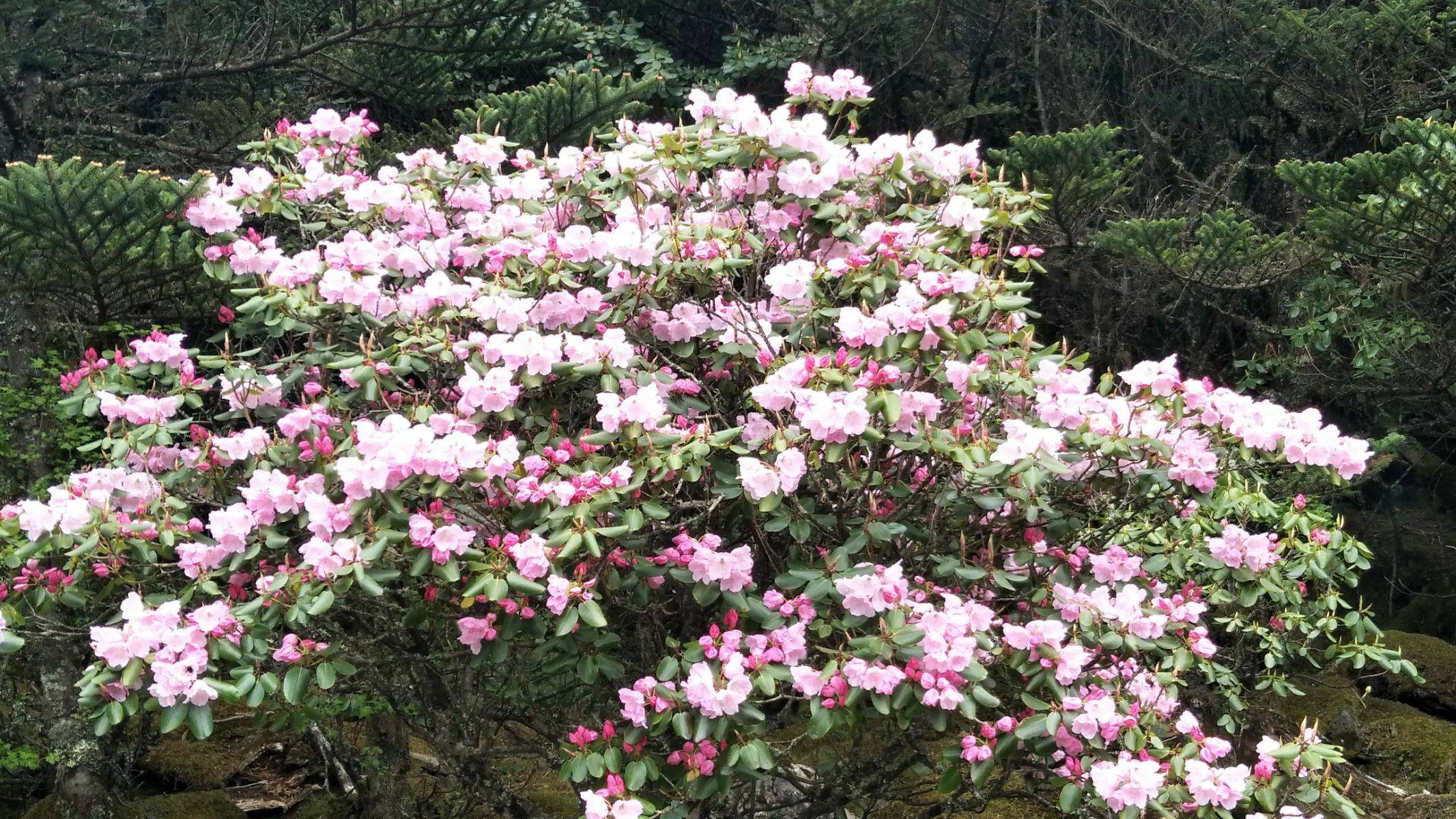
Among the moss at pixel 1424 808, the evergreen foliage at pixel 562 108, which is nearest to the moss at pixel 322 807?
the evergreen foliage at pixel 562 108

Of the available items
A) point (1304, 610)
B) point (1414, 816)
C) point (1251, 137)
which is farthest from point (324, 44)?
point (1251, 137)

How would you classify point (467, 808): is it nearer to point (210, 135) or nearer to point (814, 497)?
point (814, 497)

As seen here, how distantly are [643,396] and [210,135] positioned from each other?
4.12 m

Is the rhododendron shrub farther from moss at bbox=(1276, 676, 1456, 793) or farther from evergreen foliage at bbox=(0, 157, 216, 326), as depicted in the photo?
moss at bbox=(1276, 676, 1456, 793)

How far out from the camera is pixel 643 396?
7.25 feet

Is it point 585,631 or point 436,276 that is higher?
point 436,276

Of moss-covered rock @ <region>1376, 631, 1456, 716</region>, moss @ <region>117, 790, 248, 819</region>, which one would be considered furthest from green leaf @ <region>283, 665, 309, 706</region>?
moss-covered rock @ <region>1376, 631, 1456, 716</region>

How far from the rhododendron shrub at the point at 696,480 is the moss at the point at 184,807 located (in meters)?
1.78

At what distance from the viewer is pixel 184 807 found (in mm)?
4266

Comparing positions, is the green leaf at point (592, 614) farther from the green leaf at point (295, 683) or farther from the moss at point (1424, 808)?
the moss at point (1424, 808)

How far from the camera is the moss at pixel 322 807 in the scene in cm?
443

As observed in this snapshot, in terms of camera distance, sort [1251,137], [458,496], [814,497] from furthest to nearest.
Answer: [1251,137] → [814,497] → [458,496]

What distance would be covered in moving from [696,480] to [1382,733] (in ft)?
14.1

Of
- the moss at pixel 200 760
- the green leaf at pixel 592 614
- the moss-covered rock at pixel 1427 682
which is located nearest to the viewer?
the green leaf at pixel 592 614
